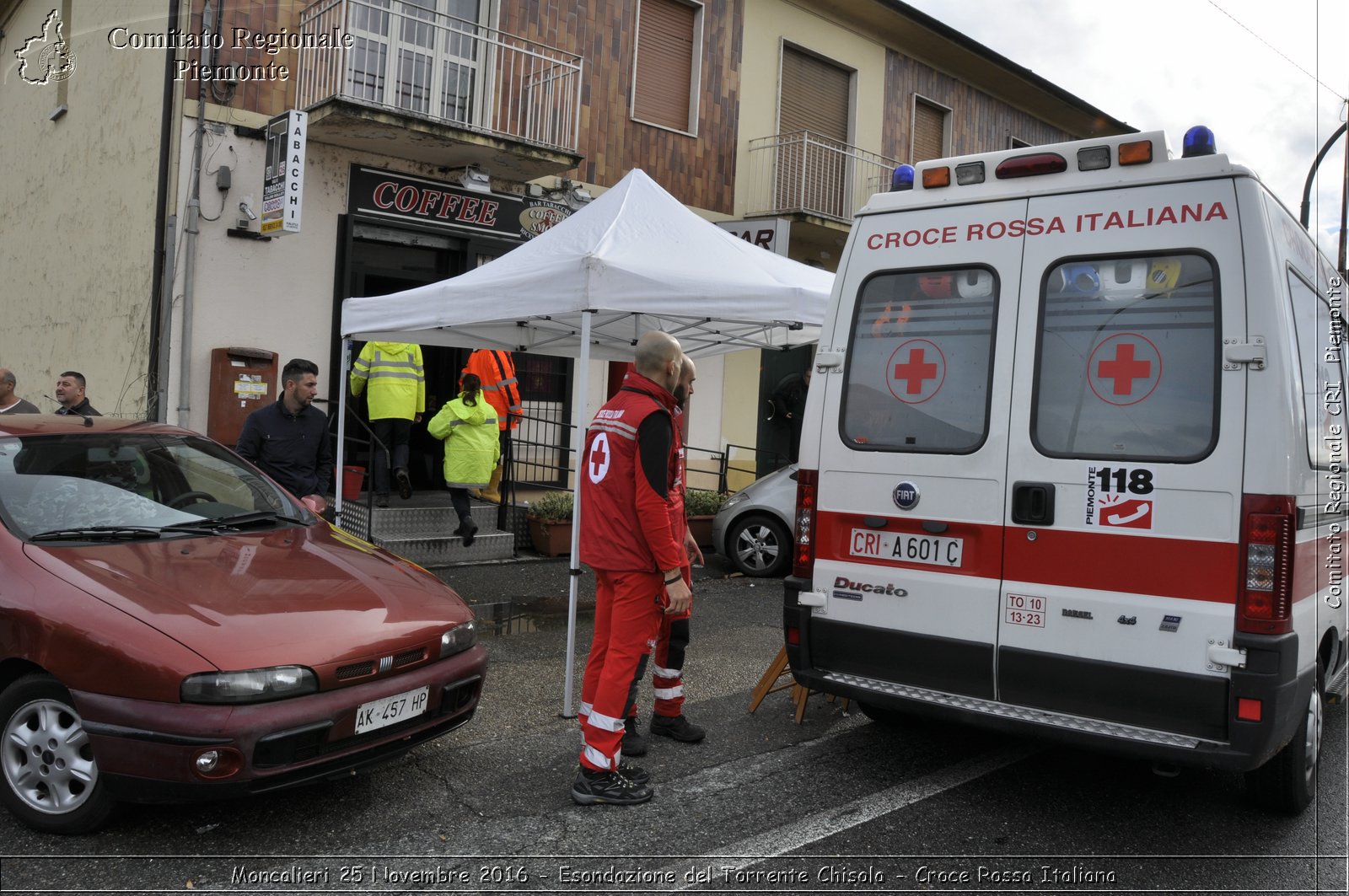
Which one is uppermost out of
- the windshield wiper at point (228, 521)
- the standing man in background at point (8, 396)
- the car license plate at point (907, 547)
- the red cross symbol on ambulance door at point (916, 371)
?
the red cross symbol on ambulance door at point (916, 371)

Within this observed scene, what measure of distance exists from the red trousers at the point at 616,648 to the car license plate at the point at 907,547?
0.87 meters

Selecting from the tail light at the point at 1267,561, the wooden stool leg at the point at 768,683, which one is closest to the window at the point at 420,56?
the wooden stool leg at the point at 768,683

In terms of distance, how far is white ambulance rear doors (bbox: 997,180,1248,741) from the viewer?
3.56 m

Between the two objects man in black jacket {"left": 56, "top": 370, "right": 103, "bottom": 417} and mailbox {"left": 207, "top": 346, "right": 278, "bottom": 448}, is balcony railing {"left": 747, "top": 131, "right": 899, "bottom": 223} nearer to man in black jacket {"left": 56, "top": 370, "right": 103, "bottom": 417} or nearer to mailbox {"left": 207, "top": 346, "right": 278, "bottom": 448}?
mailbox {"left": 207, "top": 346, "right": 278, "bottom": 448}

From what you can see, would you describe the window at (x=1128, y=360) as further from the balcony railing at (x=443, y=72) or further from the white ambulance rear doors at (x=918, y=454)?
the balcony railing at (x=443, y=72)

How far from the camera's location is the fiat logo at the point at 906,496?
418 centimetres

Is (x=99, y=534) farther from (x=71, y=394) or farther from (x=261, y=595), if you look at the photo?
(x=71, y=394)

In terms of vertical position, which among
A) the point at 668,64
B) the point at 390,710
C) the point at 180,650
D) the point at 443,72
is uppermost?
the point at 668,64

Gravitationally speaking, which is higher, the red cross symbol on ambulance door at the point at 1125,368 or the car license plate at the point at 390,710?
the red cross symbol on ambulance door at the point at 1125,368

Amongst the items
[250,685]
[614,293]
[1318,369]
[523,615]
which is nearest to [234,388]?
[523,615]

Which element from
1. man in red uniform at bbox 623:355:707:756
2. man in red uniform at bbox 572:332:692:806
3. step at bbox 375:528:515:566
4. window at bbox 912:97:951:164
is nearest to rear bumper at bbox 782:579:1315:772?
man in red uniform at bbox 623:355:707:756

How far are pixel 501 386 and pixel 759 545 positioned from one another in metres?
2.88

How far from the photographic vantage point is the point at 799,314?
5.93 m

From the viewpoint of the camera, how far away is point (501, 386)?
32.1 feet
